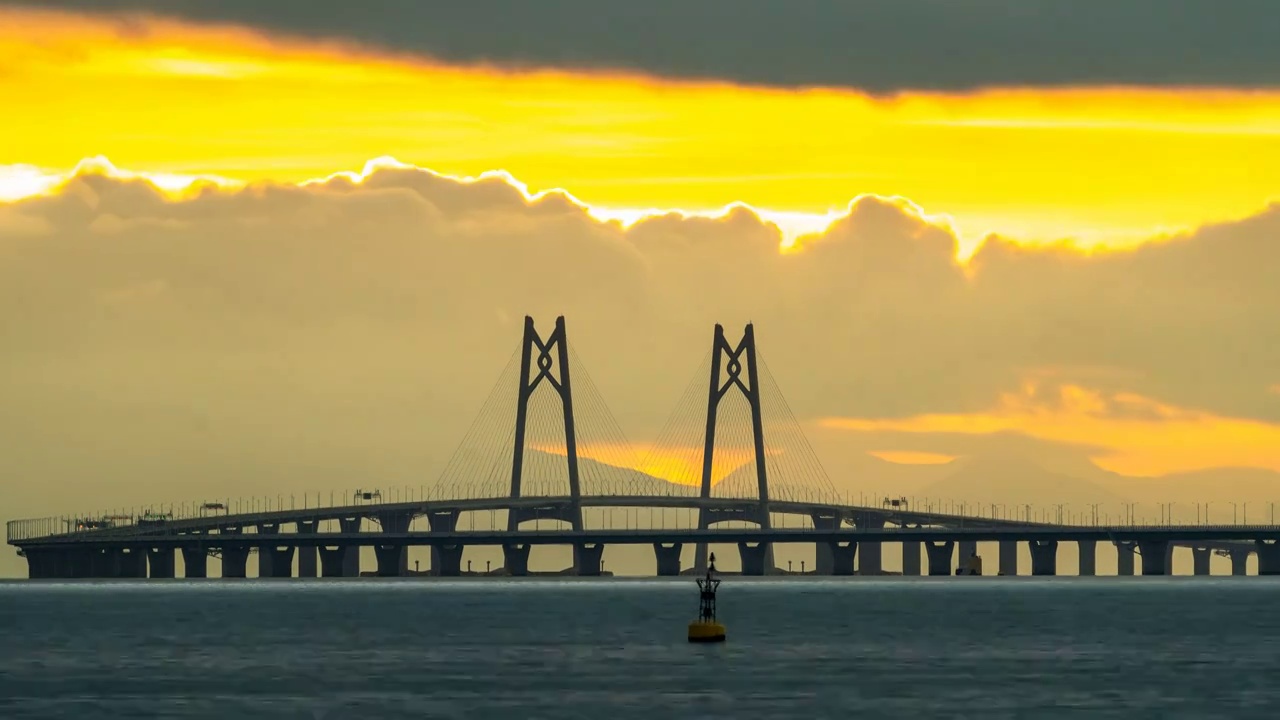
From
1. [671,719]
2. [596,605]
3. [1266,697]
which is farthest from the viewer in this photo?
[596,605]

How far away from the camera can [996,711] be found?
74688 mm

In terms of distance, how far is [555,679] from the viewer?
8788 cm

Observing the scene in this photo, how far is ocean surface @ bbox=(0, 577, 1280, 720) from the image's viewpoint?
76.9 meters

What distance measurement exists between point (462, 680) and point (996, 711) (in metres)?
20.1

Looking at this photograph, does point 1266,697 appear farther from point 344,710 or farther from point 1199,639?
point 1199,639

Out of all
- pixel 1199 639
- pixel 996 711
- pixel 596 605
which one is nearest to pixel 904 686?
pixel 996 711

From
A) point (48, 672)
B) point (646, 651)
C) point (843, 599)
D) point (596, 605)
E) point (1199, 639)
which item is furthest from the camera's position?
point (843, 599)

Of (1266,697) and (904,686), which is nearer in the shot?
(1266,697)

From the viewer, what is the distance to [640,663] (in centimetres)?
9594

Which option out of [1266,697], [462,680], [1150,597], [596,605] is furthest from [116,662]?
[1150,597]

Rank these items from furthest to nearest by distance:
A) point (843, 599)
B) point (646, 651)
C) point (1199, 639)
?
point (843, 599), point (1199, 639), point (646, 651)

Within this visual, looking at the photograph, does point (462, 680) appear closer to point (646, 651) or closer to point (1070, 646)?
point (646, 651)

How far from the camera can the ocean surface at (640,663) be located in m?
76.9

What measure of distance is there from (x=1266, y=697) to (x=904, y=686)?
1111cm
